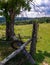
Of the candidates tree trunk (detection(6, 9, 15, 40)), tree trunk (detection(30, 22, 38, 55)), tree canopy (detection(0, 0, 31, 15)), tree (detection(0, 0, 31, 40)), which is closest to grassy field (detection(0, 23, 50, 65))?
tree trunk (detection(30, 22, 38, 55))

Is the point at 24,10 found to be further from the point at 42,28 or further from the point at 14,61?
the point at 42,28

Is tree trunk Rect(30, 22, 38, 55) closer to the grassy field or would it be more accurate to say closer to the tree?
the grassy field

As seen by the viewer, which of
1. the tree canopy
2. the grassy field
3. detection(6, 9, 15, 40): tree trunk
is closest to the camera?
the grassy field

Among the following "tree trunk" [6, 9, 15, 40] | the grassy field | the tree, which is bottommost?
the grassy field

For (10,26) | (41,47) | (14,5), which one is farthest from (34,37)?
(41,47)

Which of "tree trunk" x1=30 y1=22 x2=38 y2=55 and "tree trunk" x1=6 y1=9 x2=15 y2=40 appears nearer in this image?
"tree trunk" x1=30 y1=22 x2=38 y2=55

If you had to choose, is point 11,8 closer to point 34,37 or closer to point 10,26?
point 10,26

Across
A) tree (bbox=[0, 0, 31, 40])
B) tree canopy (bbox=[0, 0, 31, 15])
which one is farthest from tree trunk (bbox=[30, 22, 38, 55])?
tree canopy (bbox=[0, 0, 31, 15])

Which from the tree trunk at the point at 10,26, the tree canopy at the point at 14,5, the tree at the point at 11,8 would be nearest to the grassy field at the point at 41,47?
the tree trunk at the point at 10,26

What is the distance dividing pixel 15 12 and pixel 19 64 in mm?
3847

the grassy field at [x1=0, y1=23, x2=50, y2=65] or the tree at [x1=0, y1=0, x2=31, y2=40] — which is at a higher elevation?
the tree at [x1=0, y1=0, x2=31, y2=40]

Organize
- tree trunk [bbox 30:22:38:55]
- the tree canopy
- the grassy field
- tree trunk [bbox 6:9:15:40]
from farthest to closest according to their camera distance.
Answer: tree trunk [bbox 6:9:15:40] < the tree canopy < the grassy field < tree trunk [bbox 30:22:38:55]

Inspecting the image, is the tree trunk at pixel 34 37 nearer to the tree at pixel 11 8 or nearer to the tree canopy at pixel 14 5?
the tree at pixel 11 8

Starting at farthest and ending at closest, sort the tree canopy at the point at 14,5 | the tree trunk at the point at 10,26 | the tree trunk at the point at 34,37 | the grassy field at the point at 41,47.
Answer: the tree trunk at the point at 10,26 < the tree canopy at the point at 14,5 < the grassy field at the point at 41,47 < the tree trunk at the point at 34,37
